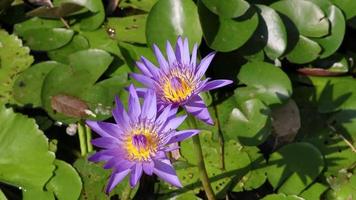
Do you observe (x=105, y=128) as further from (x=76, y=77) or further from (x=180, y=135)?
(x=76, y=77)

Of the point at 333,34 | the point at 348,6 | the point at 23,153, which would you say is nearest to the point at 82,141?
the point at 23,153

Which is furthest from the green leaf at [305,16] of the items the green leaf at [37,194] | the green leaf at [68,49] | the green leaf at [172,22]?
the green leaf at [37,194]

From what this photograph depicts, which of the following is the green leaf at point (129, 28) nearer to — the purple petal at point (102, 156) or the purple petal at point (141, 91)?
the purple petal at point (141, 91)

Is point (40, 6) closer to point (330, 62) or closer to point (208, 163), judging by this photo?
point (208, 163)

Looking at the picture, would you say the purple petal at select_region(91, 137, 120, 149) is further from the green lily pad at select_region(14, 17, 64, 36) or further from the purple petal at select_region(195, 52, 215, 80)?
the green lily pad at select_region(14, 17, 64, 36)

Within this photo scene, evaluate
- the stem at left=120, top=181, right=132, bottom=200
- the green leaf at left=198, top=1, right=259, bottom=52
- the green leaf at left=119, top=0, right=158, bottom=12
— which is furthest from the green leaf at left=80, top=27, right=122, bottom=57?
the stem at left=120, top=181, right=132, bottom=200

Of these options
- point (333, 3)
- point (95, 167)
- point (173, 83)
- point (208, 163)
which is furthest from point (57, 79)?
point (333, 3)

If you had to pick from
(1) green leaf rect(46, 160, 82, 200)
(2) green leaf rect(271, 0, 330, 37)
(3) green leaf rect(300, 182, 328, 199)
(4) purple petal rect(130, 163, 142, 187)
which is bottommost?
(3) green leaf rect(300, 182, 328, 199)
